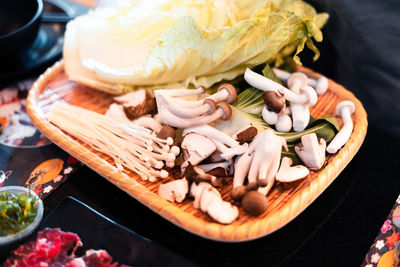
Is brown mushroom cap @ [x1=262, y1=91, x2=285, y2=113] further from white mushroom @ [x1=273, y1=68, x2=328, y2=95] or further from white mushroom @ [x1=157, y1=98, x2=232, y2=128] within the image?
white mushroom @ [x1=273, y1=68, x2=328, y2=95]

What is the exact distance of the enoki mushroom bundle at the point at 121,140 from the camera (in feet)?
4.21

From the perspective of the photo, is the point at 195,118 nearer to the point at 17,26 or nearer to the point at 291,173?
the point at 291,173

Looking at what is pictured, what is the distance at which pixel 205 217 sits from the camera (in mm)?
1101

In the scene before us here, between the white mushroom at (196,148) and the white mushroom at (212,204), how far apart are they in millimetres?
116

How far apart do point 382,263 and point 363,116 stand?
0.58m

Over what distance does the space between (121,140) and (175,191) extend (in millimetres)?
358

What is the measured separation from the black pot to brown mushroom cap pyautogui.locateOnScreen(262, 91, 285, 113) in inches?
46.2

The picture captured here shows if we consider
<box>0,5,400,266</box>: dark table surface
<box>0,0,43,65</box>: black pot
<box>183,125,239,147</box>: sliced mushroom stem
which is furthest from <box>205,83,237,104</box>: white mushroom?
<box>0,0,43,65</box>: black pot

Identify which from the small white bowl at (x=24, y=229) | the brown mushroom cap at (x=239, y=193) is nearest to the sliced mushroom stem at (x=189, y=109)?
the brown mushroom cap at (x=239, y=193)

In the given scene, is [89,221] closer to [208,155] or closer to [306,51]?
[208,155]

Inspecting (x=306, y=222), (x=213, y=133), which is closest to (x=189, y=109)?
(x=213, y=133)

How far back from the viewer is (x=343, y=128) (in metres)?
1.36

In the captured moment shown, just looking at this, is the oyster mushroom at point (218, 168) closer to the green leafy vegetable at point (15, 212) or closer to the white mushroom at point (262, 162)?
the white mushroom at point (262, 162)

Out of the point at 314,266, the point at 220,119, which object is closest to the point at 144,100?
the point at 220,119
